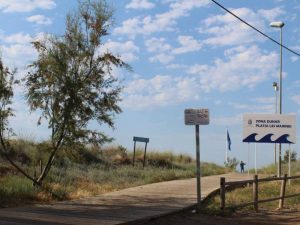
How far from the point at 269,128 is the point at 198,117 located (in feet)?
43.4

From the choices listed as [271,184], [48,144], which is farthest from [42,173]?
[271,184]

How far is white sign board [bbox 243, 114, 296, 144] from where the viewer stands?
29.2 m

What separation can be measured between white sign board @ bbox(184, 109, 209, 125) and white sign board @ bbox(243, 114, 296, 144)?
12634mm

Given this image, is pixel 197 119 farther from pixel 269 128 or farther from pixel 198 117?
pixel 269 128

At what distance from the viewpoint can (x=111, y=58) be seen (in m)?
19.1

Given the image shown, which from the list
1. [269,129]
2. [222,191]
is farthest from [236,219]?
[269,129]

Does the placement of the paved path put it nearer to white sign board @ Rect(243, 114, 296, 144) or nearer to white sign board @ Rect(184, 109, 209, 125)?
white sign board @ Rect(184, 109, 209, 125)

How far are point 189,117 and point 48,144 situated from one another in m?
5.18

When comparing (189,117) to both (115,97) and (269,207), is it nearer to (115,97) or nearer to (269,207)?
(115,97)

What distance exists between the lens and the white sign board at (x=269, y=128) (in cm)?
2925

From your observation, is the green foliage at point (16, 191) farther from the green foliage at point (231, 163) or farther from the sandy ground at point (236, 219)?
the green foliage at point (231, 163)

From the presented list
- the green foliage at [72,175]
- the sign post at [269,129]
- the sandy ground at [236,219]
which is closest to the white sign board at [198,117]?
the sandy ground at [236,219]

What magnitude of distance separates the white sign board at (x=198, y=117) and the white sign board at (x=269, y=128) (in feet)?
41.4

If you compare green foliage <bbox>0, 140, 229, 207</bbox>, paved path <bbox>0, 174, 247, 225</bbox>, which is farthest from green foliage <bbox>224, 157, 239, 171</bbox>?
paved path <bbox>0, 174, 247, 225</bbox>
